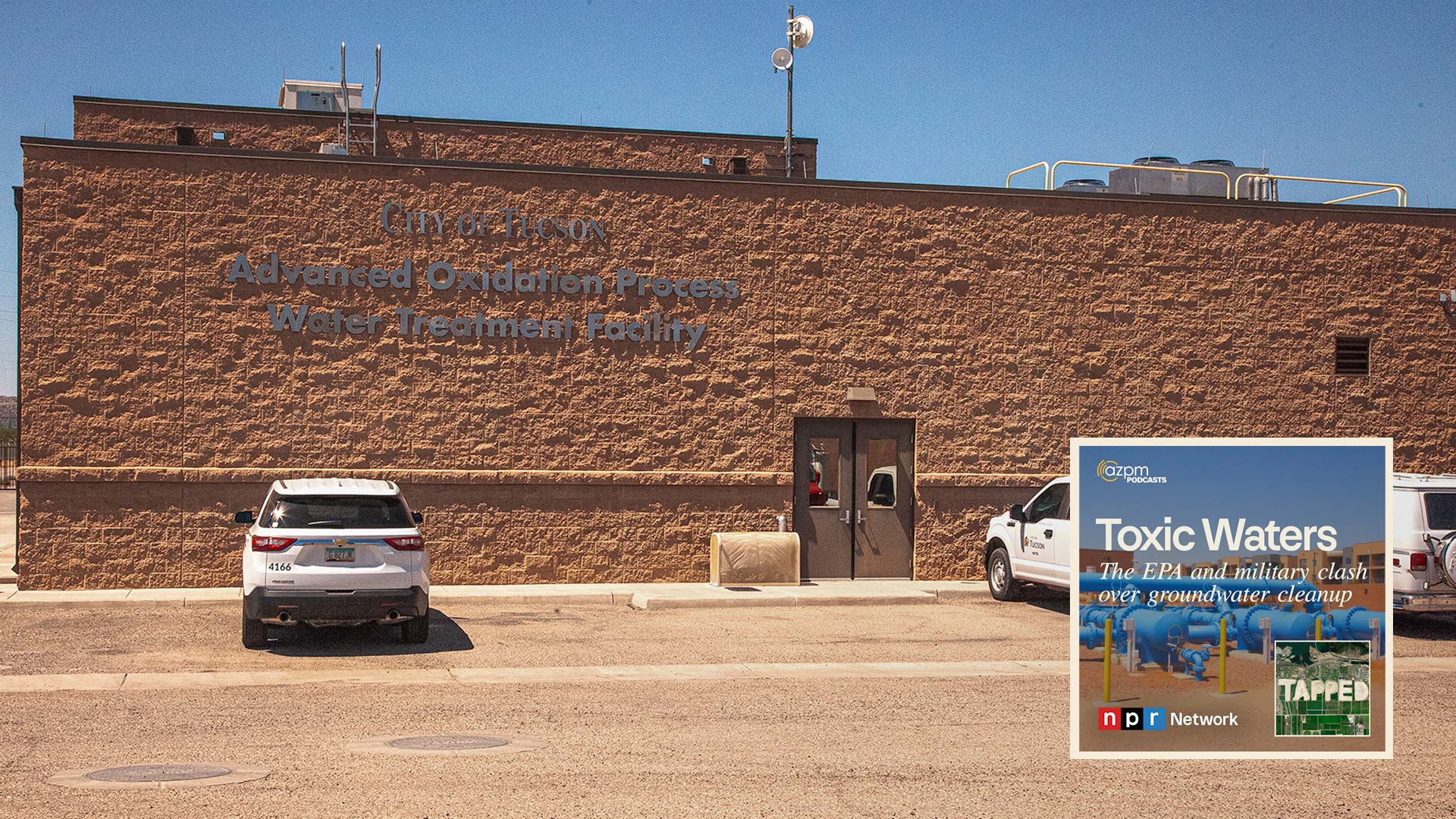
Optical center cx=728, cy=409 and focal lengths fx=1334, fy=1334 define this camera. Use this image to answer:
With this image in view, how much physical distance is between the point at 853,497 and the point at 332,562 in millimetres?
9099

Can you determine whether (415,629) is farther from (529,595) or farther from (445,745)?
(445,745)

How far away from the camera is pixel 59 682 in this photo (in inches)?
438

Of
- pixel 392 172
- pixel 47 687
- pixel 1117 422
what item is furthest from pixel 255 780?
pixel 1117 422

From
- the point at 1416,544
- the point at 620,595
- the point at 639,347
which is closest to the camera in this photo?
the point at 1416,544

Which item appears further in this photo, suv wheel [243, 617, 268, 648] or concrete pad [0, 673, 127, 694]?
suv wheel [243, 617, 268, 648]

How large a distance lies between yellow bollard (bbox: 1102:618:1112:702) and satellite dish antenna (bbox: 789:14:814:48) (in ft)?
58.3

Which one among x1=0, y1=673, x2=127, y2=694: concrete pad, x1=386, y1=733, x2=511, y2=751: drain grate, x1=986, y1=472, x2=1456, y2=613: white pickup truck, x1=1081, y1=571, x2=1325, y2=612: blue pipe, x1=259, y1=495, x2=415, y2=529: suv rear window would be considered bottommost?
x1=0, y1=673, x2=127, y2=694: concrete pad

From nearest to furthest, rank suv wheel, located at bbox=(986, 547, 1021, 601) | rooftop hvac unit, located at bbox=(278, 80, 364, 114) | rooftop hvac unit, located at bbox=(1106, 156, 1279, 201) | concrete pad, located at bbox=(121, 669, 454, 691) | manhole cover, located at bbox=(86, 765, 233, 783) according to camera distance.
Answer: manhole cover, located at bbox=(86, 765, 233, 783) → concrete pad, located at bbox=(121, 669, 454, 691) → suv wheel, located at bbox=(986, 547, 1021, 601) → rooftop hvac unit, located at bbox=(1106, 156, 1279, 201) → rooftop hvac unit, located at bbox=(278, 80, 364, 114)

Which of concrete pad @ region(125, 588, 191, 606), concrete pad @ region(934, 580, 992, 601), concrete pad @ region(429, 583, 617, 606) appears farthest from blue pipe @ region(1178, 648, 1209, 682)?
concrete pad @ region(125, 588, 191, 606)

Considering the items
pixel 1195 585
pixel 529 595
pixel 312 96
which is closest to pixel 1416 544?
pixel 529 595

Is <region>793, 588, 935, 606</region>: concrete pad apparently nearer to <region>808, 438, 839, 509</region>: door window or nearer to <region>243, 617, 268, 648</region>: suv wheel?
<region>808, 438, 839, 509</region>: door window

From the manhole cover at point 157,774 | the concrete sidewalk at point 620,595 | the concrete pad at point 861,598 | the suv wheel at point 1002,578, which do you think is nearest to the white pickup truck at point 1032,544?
the suv wheel at point 1002,578

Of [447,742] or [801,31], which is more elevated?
[801,31]

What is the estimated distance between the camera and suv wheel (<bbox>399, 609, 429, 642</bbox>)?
1343 cm
